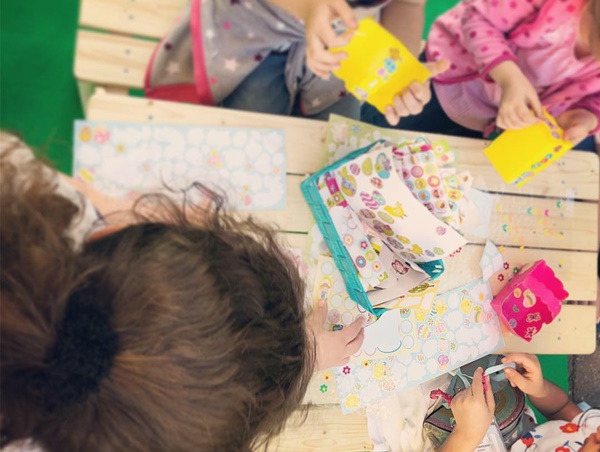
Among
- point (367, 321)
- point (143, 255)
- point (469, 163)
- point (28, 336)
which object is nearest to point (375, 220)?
point (367, 321)

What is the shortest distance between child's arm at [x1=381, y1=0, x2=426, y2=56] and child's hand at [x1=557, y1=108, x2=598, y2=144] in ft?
1.16

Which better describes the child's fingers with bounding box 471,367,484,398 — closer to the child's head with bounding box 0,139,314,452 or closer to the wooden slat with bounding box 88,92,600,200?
the wooden slat with bounding box 88,92,600,200

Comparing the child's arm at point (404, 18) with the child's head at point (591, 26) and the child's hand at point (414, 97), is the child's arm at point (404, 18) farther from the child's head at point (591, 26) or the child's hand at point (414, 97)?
the child's head at point (591, 26)

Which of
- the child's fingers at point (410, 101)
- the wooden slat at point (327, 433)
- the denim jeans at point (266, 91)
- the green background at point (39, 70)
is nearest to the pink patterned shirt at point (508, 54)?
the child's fingers at point (410, 101)

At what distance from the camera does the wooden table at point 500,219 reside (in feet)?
2.61

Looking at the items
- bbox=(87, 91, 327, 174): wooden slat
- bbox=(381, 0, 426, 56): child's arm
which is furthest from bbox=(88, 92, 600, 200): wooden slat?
bbox=(381, 0, 426, 56): child's arm

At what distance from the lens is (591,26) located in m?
0.83

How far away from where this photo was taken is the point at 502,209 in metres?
0.98

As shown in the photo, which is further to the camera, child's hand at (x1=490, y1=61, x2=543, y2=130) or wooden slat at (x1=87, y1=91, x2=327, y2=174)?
child's hand at (x1=490, y1=61, x2=543, y2=130)

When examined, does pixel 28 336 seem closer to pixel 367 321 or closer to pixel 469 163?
pixel 367 321

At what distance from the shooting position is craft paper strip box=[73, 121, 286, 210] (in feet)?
2.41

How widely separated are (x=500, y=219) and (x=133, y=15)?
0.83 meters

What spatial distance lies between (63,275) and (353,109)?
2.47 feet

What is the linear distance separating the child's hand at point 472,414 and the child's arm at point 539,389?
9 cm
